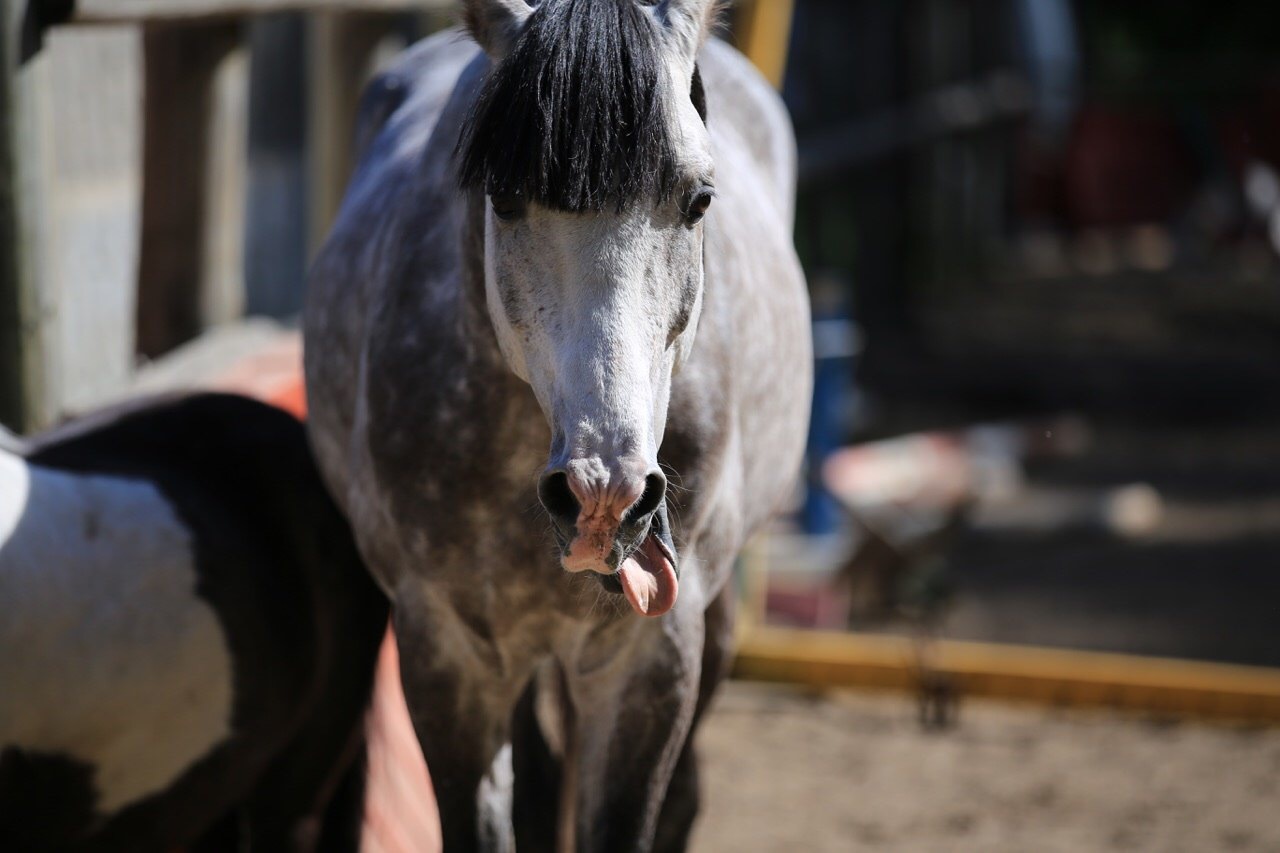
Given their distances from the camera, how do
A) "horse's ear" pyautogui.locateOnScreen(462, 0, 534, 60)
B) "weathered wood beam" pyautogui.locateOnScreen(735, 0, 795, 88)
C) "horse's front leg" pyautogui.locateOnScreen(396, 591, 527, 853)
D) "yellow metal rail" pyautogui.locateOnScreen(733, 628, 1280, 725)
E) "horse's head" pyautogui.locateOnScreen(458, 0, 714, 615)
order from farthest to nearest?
"weathered wood beam" pyautogui.locateOnScreen(735, 0, 795, 88)
"yellow metal rail" pyautogui.locateOnScreen(733, 628, 1280, 725)
"horse's front leg" pyautogui.locateOnScreen(396, 591, 527, 853)
"horse's ear" pyautogui.locateOnScreen(462, 0, 534, 60)
"horse's head" pyautogui.locateOnScreen(458, 0, 714, 615)

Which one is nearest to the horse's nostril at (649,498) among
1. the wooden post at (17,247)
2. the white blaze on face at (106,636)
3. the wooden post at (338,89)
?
the white blaze on face at (106,636)

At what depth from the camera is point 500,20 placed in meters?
2.07

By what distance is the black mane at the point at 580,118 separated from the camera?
1885 mm

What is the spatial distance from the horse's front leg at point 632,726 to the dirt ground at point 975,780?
4.53 ft

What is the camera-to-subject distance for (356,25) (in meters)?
4.71

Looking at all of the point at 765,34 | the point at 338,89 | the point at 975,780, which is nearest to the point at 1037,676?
the point at 975,780

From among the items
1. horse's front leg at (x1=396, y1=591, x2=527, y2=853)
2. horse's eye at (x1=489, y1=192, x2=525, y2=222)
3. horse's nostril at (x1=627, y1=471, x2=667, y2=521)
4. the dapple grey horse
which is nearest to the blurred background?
the dapple grey horse

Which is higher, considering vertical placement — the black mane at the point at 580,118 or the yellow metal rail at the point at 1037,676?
the black mane at the point at 580,118

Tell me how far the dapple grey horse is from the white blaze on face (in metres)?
0.30

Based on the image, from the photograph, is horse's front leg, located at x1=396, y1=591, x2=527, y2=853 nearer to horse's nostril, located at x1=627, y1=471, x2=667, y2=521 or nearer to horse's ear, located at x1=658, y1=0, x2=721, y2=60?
horse's nostril, located at x1=627, y1=471, x2=667, y2=521

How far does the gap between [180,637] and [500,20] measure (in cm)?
105

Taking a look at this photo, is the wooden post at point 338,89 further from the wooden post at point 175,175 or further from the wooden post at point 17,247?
the wooden post at point 17,247

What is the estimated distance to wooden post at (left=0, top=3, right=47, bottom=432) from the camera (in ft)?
9.28

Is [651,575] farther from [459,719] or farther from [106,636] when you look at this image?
[106,636]
